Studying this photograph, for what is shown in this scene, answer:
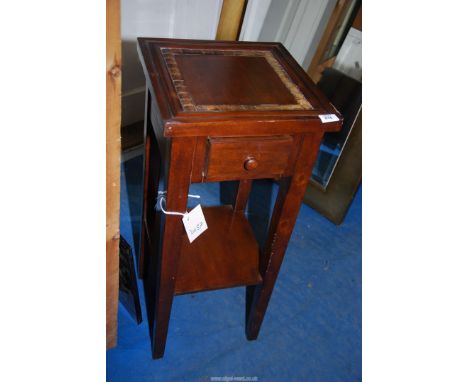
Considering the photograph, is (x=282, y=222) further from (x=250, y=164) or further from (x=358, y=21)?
(x=358, y=21)

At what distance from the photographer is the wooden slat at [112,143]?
706mm

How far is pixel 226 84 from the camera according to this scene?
2.96 feet

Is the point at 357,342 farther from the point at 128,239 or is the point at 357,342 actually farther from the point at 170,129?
the point at 170,129

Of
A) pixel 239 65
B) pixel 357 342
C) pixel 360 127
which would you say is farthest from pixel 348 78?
pixel 357 342

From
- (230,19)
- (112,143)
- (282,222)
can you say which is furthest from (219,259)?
(230,19)

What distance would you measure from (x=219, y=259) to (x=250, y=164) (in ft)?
1.47

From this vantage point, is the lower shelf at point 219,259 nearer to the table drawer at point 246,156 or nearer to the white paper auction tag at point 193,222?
the white paper auction tag at point 193,222

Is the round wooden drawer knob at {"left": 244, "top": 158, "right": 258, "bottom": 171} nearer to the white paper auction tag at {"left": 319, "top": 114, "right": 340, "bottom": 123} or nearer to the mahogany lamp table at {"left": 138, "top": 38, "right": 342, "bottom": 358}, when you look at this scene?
A: the mahogany lamp table at {"left": 138, "top": 38, "right": 342, "bottom": 358}

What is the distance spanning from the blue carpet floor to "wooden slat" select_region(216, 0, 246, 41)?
0.67 meters

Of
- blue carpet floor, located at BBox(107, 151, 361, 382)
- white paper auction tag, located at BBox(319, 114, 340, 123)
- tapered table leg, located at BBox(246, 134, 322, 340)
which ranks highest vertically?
white paper auction tag, located at BBox(319, 114, 340, 123)

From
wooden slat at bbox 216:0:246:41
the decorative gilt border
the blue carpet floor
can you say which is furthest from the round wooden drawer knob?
wooden slat at bbox 216:0:246:41

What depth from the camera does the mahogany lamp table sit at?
0.80m

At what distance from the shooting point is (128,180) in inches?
69.8

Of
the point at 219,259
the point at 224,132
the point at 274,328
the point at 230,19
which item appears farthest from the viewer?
the point at 230,19
